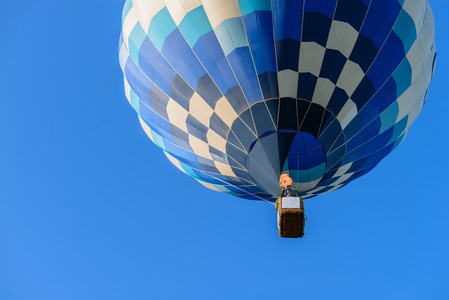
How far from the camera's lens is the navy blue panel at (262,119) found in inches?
313

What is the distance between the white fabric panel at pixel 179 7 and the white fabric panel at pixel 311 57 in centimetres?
151

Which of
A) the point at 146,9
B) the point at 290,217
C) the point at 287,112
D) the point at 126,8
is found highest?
the point at 126,8

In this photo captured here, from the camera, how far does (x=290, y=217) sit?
24.6 ft

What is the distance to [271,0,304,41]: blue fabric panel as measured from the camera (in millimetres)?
7680

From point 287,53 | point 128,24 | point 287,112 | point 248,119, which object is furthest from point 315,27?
point 128,24

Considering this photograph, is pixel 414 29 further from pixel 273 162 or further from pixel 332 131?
pixel 273 162

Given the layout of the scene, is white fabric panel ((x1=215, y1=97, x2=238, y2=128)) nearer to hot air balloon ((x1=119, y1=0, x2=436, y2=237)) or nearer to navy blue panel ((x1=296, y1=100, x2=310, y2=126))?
hot air balloon ((x1=119, y1=0, x2=436, y2=237))

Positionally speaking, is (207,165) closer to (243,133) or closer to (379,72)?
(243,133)

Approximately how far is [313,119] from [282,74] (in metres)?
0.72

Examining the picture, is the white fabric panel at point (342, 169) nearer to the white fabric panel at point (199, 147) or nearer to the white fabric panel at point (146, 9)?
the white fabric panel at point (199, 147)

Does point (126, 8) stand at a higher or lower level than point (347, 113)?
higher

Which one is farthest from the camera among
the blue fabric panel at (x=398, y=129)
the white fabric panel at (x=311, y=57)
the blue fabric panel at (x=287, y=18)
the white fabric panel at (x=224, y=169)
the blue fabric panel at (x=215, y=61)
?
the blue fabric panel at (x=398, y=129)

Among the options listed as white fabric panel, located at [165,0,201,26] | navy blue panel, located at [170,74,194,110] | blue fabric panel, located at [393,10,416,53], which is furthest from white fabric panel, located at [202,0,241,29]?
blue fabric panel, located at [393,10,416,53]


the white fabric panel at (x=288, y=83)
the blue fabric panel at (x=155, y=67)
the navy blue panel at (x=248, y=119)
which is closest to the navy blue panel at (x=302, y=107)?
the white fabric panel at (x=288, y=83)
